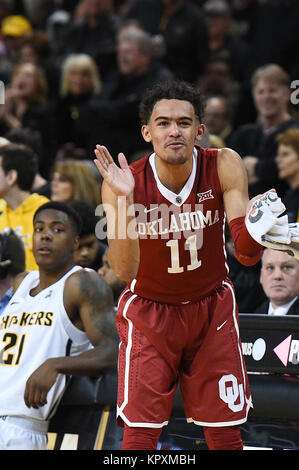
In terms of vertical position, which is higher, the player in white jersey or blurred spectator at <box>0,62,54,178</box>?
blurred spectator at <box>0,62,54,178</box>

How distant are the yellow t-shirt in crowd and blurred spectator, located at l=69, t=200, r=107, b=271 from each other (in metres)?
0.35

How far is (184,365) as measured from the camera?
12.7ft

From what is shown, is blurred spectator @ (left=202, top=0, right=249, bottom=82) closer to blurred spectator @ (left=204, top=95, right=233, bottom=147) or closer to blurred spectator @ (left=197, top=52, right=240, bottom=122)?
blurred spectator @ (left=197, top=52, right=240, bottom=122)

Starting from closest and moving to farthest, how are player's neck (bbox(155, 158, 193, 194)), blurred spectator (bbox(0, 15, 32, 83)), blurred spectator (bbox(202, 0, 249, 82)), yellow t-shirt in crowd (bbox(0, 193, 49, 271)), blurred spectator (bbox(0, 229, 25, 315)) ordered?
player's neck (bbox(155, 158, 193, 194)), blurred spectator (bbox(0, 229, 25, 315)), yellow t-shirt in crowd (bbox(0, 193, 49, 271)), blurred spectator (bbox(202, 0, 249, 82)), blurred spectator (bbox(0, 15, 32, 83))

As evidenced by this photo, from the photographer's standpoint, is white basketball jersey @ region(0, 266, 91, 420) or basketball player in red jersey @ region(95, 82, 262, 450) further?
white basketball jersey @ region(0, 266, 91, 420)

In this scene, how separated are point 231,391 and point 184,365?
25 centimetres

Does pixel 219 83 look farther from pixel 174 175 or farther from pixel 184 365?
pixel 184 365

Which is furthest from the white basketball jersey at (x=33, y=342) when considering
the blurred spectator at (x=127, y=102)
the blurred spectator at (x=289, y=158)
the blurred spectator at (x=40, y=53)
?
the blurred spectator at (x=40, y=53)

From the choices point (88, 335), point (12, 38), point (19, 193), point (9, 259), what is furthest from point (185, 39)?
point (88, 335)

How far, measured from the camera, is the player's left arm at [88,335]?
4.62 meters

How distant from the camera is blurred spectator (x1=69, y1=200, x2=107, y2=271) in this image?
19.5 ft

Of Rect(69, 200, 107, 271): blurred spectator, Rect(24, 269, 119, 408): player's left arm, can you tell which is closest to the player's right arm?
Rect(24, 269, 119, 408): player's left arm

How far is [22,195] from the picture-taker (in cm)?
639

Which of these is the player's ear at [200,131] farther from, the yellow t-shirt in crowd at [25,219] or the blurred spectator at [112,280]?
the yellow t-shirt in crowd at [25,219]
